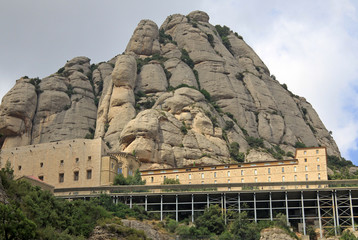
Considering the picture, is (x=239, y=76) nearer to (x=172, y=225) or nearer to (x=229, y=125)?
(x=229, y=125)

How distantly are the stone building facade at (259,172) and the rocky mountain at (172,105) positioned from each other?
326 inches

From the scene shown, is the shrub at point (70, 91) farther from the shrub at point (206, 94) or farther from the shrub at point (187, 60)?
the shrub at point (206, 94)

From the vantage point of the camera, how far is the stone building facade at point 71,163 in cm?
8825

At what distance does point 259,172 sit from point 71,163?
3046 cm

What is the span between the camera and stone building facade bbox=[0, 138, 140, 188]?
290 ft

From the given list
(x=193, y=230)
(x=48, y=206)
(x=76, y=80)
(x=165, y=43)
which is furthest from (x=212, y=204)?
(x=165, y=43)

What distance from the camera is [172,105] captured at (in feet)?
373

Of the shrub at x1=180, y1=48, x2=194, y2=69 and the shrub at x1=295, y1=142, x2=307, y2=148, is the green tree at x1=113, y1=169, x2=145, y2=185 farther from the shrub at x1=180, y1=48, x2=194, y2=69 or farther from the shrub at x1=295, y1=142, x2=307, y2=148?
the shrub at x1=180, y1=48, x2=194, y2=69

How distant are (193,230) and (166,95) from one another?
175 feet

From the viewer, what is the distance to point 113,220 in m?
64.1

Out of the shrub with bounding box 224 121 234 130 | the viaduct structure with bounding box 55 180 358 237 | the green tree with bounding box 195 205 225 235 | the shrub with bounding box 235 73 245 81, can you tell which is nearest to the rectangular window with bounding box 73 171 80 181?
the viaduct structure with bounding box 55 180 358 237

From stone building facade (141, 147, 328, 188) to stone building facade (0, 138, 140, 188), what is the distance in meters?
7.54

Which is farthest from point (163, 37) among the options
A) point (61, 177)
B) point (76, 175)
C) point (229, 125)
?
point (76, 175)

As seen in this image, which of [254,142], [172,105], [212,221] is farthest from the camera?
[254,142]
